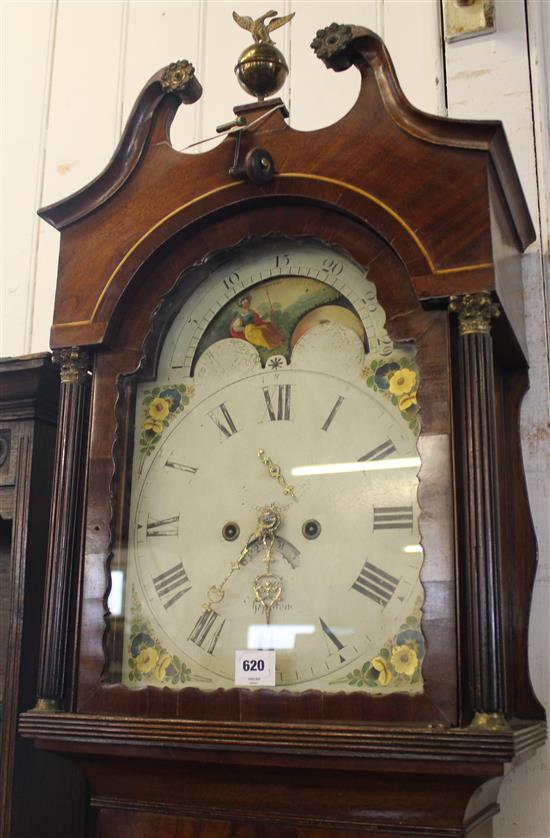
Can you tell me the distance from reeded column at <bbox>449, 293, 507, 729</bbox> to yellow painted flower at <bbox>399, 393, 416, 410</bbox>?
0.06m

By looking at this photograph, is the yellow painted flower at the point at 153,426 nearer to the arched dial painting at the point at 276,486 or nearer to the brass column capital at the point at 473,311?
the arched dial painting at the point at 276,486

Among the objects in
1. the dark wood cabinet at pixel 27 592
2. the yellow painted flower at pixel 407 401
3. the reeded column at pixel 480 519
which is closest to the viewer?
the reeded column at pixel 480 519

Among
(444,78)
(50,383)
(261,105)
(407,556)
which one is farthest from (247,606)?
(444,78)

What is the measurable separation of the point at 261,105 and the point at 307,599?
52 cm

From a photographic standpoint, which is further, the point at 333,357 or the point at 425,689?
the point at 333,357

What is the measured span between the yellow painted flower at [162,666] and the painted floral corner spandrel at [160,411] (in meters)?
0.21

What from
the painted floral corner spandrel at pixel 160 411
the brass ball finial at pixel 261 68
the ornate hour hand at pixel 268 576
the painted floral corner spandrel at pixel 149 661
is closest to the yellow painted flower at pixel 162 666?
the painted floral corner spandrel at pixel 149 661

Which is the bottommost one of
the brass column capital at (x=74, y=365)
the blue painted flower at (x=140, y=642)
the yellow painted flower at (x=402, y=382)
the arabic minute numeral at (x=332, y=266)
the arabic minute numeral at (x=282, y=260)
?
the blue painted flower at (x=140, y=642)

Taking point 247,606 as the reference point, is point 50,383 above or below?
above

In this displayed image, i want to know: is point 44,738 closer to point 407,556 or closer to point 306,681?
point 306,681

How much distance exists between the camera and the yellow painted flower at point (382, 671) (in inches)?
37.2

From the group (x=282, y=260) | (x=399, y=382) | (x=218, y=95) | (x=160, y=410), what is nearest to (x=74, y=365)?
(x=160, y=410)

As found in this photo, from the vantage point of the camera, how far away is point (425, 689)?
3.00 feet

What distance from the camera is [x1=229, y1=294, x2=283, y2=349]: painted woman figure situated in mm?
1105
